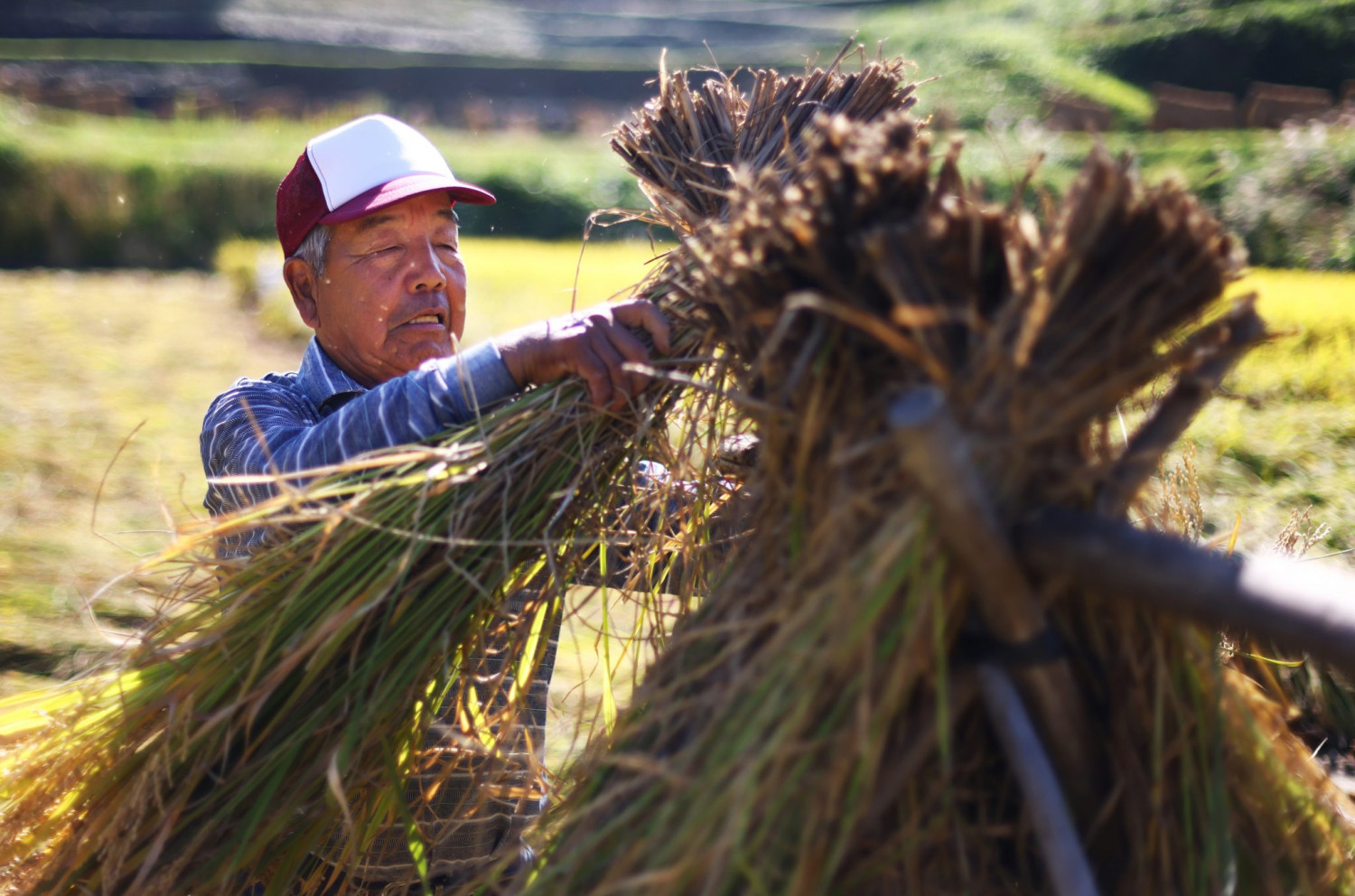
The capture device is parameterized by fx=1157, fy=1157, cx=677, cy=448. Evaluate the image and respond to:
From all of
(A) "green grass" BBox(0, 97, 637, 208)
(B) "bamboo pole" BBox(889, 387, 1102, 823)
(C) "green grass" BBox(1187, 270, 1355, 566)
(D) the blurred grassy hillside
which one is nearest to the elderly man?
(B) "bamboo pole" BBox(889, 387, 1102, 823)

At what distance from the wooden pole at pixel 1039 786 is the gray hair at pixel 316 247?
5.42ft

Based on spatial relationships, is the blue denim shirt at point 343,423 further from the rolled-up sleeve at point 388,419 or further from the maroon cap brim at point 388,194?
the maroon cap brim at point 388,194

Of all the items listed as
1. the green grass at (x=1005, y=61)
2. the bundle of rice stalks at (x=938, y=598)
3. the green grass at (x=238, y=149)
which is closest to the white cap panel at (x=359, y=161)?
the bundle of rice stalks at (x=938, y=598)

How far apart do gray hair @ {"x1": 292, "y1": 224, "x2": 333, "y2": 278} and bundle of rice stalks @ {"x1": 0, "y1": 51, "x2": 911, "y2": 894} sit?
717 mm

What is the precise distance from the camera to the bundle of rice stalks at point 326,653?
1538 mm

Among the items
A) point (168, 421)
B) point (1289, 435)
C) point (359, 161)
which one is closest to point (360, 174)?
point (359, 161)

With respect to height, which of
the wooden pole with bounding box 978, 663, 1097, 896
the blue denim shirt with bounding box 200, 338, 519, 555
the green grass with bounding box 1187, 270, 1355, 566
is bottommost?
the green grass with bounding box 1187, 270, 1355, 566

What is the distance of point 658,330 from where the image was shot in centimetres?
161

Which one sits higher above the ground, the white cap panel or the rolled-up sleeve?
the white cap panel

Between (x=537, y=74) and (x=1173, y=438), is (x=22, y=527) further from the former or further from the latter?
(x=537, y=74)

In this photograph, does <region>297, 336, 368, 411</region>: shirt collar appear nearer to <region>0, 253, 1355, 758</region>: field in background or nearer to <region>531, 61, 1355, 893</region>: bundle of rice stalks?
<region>0, 253, 1355, 758</region>: field in background

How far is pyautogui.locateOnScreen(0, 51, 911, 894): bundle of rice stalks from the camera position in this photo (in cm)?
154

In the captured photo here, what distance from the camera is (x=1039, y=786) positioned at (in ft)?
3.38

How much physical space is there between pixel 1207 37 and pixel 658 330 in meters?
12.3
